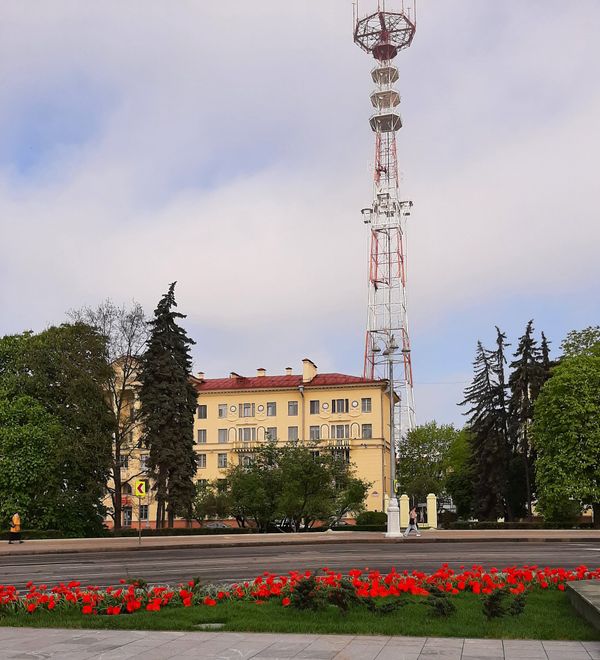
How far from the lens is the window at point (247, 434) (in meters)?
80.1

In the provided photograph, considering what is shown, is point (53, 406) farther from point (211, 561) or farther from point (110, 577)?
point (110, 577)

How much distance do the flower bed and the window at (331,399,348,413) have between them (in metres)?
64.7

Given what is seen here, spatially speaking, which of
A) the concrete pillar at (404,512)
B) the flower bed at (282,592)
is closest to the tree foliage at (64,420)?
the concrete pillar at (404,512)

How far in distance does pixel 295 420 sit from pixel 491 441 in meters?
23.5

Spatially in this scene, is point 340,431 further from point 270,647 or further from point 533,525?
point 270,647

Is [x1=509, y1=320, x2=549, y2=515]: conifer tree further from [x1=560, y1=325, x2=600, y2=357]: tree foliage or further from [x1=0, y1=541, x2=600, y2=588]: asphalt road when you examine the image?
[x1=0, y1=541, x2=600, y2=588]: asphalt road

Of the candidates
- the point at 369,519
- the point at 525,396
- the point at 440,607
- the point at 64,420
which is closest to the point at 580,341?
the point at 525,396

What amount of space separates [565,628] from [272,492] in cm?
4281

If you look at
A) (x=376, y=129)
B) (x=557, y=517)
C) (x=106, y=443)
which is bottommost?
(x=557, y=517)

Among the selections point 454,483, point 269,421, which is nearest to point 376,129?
point 269,421

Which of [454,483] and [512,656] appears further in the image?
[454,483]

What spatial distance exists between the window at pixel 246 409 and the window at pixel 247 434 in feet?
4.43

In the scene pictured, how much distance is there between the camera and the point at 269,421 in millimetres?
79750

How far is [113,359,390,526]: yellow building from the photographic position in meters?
75.7
